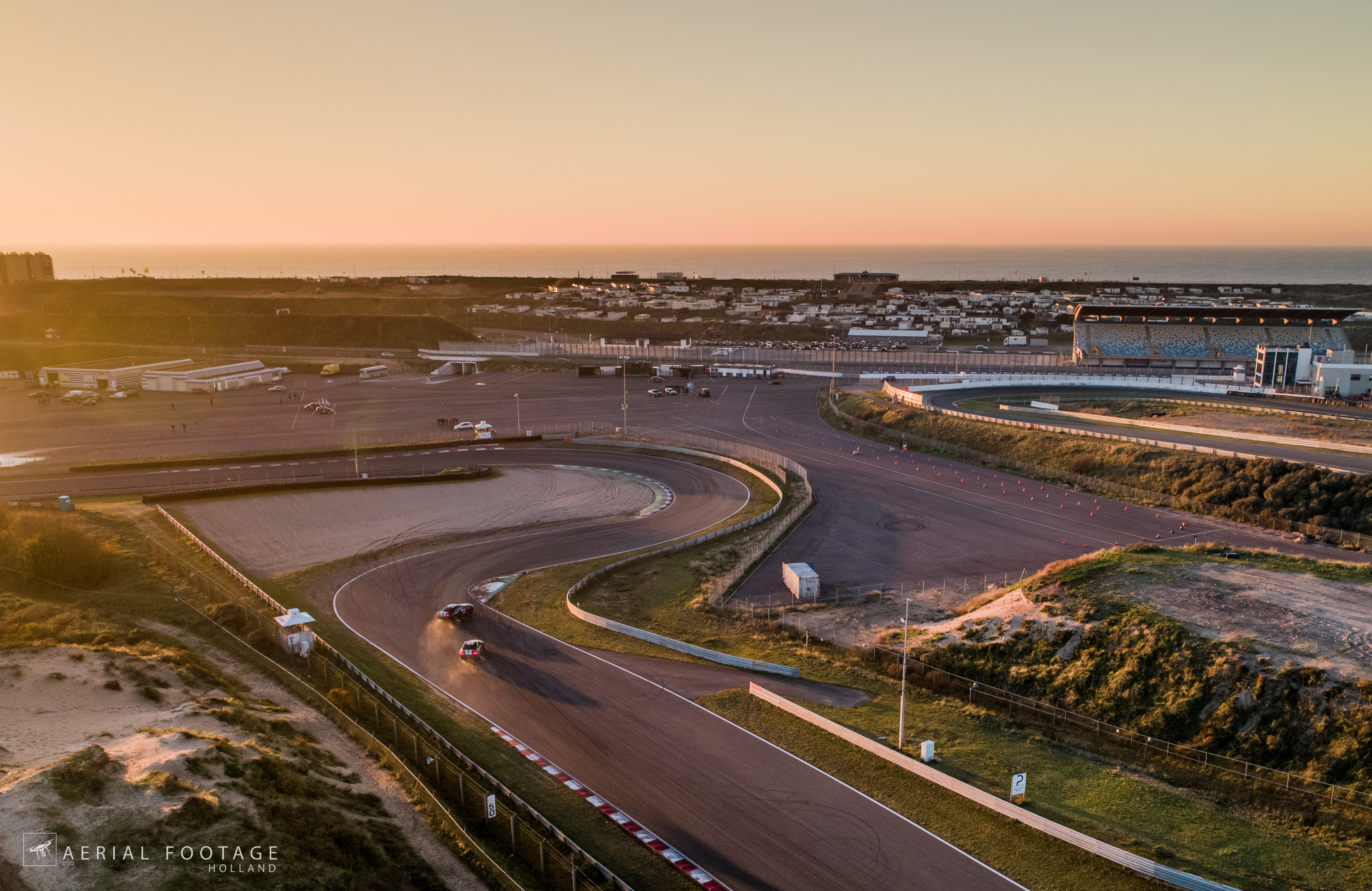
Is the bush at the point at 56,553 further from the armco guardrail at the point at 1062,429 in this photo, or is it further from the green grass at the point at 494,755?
the armco guardrail at the point at 1062,429

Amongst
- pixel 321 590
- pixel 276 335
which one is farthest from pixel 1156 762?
pixel 276 335

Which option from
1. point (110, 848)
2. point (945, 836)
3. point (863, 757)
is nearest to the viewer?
point (110, 848)

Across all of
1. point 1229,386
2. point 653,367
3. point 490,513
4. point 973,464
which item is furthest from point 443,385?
point 1229,386

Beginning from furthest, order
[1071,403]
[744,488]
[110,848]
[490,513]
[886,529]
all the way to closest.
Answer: [1071,403] < [744,488] < [490,513] < [886,529] < [110,848]

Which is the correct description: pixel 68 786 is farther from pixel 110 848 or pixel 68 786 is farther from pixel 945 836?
pixel 945 836

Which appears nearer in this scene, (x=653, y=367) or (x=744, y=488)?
(x=744, y=488)

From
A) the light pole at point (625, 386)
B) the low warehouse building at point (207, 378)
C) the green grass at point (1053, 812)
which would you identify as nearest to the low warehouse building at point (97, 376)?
the low warehouse building at point (207, 378)

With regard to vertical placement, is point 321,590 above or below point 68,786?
below
